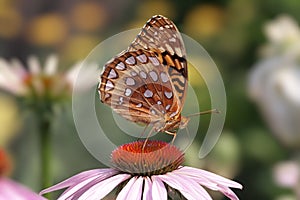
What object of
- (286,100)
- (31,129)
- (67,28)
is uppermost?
(67,28)

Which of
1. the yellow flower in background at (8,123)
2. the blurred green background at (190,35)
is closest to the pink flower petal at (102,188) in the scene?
the blurred green background at (190,35)

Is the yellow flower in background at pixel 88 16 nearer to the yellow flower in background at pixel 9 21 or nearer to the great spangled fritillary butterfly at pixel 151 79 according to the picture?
the yellow flower in background at pixel 9 21

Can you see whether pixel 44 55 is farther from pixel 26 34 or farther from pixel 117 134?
pixel 117 134

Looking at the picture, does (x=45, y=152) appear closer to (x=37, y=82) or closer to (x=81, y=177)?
(x=37, y=82)

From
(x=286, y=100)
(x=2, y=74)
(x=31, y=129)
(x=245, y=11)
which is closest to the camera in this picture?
(x=2, y=74)

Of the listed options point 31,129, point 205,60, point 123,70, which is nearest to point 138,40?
point 123,70

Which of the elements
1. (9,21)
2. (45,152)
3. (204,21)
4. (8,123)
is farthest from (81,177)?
(9,21)
